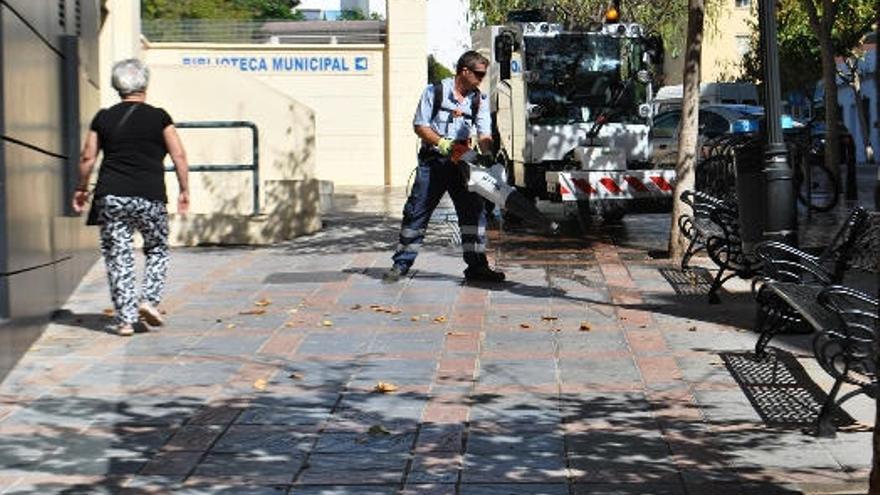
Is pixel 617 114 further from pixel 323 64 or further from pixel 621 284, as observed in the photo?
pixel 323 64

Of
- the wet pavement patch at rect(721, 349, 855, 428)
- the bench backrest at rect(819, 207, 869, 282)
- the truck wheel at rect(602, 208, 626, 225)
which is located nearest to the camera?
the wet pavement patch at rect(721, 349, 855, 428)

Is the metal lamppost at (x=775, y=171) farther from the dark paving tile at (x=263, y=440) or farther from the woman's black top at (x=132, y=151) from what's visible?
the woman's black top at (x=132, y=151)

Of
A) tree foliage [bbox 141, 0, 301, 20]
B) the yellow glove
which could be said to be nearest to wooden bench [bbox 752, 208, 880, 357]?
the yellow glove

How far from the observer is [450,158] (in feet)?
35.2

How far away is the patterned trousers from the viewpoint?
28.6ft

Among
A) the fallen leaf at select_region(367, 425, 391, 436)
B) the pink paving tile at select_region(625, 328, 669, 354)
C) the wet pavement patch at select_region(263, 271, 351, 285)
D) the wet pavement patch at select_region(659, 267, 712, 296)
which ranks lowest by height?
the fallen leaf at select_region(367, 425, 391, 436)

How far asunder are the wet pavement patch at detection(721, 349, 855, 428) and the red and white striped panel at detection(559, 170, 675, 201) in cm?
686

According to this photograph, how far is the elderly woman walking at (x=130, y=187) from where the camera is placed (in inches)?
344

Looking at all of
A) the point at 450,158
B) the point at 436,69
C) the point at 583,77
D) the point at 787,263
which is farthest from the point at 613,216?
the point at 436,69

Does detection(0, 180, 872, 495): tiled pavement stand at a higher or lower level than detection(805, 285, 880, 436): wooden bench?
lower

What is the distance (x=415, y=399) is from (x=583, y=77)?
36.8 ft

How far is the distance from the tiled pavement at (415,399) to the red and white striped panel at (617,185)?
11.5 feet

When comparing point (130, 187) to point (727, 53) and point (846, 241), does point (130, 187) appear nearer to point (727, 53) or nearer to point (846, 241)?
point (846, 241)

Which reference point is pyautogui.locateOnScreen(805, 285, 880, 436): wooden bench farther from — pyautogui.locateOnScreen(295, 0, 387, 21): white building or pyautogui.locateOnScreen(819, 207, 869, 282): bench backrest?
pyautogui.locateOnScreen(295, 0, 387, 21): white building
